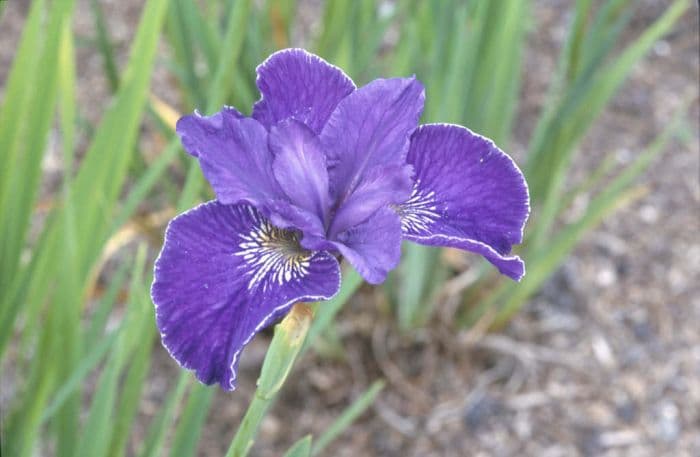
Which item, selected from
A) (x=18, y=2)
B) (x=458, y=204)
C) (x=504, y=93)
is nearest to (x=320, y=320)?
(x=458, y=204)

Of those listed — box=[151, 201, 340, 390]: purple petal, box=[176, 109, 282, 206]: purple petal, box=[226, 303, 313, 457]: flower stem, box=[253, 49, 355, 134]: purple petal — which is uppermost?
box=[253, 49, 355, 134]: purple petal

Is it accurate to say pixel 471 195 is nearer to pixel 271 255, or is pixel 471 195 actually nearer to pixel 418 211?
pixel 418 211

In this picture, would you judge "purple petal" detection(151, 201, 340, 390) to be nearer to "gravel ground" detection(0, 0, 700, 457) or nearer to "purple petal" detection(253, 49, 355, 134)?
"purple petal" detection(253, 49, 355, 134)

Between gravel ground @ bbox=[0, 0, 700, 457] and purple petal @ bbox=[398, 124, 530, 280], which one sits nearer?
purple petal @ bbox=[398, 124, 530, 280]

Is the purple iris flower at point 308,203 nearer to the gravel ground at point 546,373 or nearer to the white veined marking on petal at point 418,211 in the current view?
the white veined marking on petal at point 418,211

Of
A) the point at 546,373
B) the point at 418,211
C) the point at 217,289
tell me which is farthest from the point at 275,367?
the point at 546,373

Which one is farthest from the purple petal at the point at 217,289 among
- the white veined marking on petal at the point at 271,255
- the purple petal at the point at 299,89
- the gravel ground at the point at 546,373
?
the gravel ground at the point at 546,373

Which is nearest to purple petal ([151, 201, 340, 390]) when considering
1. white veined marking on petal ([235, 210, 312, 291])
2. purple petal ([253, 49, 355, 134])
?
white veined marking on petal ([235, 210, 312, 291])
